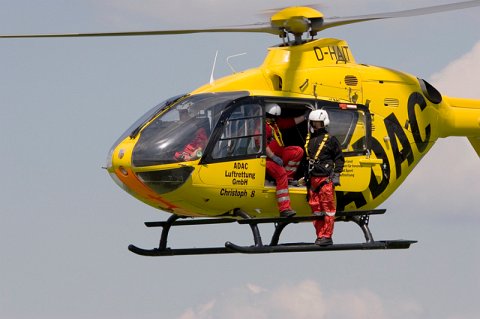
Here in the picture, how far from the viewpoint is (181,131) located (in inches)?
755

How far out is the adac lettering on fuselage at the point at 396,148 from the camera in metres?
20.9

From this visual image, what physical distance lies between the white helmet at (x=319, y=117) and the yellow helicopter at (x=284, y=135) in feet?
0.99

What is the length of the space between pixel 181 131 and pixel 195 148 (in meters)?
0.33

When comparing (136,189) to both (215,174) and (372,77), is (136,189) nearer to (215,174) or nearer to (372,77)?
(215,174)

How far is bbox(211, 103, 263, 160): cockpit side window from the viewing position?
63.4 feet

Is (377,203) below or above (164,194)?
below

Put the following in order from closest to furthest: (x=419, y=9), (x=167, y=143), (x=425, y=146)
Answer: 1. (x=167, y=143)
2. (x=419, y=9)
3. (x=425, y=146)

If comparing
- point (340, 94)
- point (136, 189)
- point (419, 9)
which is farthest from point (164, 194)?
point (419, 9)

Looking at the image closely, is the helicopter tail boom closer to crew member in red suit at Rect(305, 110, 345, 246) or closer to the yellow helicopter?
the yellow helicopter

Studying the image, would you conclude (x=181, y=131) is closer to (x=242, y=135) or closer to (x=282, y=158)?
(x=242, y=135)

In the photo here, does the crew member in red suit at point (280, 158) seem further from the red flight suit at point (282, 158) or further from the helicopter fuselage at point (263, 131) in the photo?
the helicopter fuselage at point (263, 131)

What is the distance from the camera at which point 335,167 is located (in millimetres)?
20094

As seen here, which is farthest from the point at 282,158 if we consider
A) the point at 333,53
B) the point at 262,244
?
the point at 333,53

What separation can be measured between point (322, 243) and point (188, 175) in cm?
247
